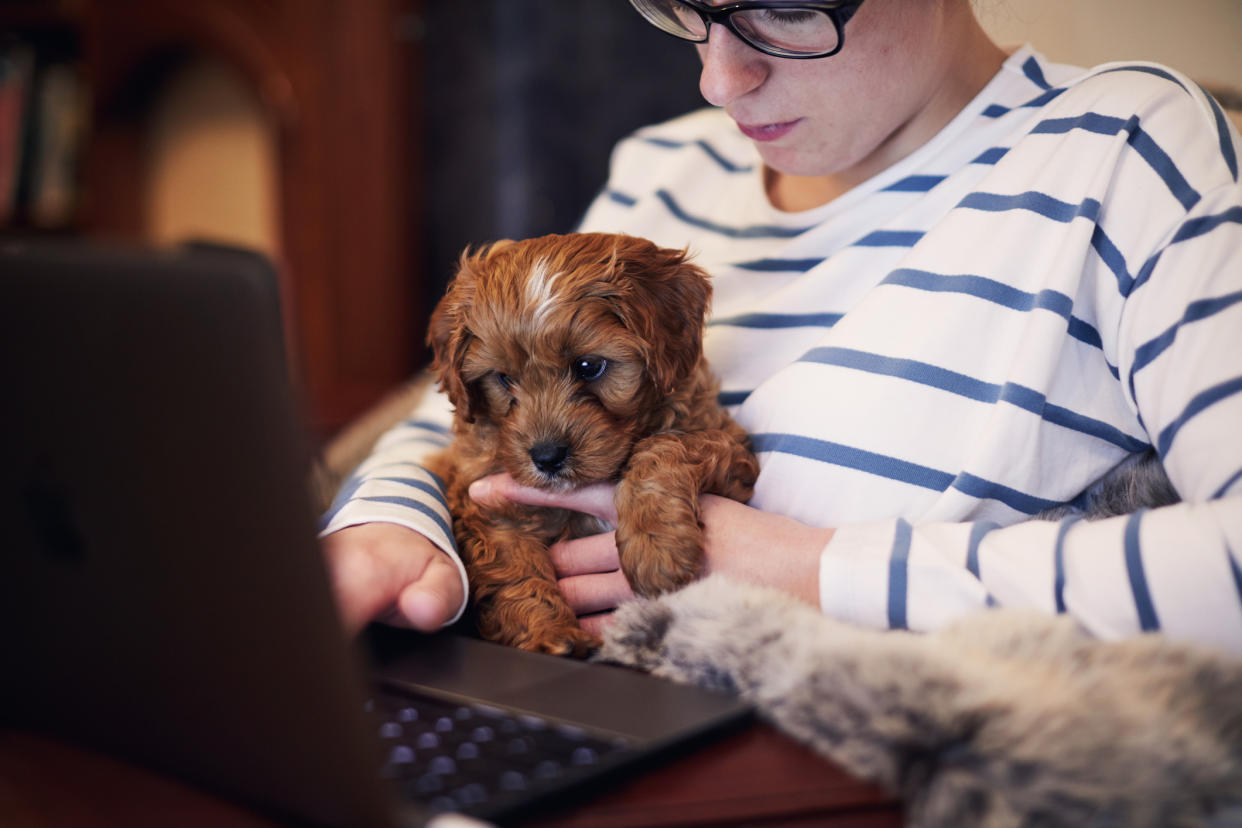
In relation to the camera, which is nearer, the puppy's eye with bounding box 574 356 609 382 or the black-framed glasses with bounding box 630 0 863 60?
the black-framed glasses with bounding box 630 0 863 60

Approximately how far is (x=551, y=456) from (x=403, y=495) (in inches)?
7.9

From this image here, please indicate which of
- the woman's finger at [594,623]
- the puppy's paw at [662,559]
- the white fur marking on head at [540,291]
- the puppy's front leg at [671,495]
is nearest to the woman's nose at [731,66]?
the white fur marking on head at [540,291]

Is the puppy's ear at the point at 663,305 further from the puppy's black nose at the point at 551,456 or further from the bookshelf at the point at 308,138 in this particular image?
the bookshelf at the point at 308,138

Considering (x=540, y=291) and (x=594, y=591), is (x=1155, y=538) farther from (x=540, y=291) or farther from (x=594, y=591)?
(x=540, y=291)

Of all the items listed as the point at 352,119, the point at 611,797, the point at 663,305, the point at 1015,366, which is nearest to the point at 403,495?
the point at 663,305

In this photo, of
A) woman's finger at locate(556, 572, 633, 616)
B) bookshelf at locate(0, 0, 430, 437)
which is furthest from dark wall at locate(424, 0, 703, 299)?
woman's finger at locate(556, 572, 633, 616)

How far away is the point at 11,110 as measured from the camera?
3576 millimetres

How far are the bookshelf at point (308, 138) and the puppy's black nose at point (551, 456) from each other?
197 centimetres

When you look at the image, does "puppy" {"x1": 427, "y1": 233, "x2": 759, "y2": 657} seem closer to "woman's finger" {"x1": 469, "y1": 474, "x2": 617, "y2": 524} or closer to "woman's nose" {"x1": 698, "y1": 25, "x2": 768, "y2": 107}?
"woman's finger" {"x1": 469, "y1": 474, "x2": 617, "y2": 524}

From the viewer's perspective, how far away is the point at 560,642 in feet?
3.64

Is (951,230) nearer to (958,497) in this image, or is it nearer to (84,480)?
(958,497)

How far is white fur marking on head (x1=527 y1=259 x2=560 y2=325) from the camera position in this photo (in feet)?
4.25

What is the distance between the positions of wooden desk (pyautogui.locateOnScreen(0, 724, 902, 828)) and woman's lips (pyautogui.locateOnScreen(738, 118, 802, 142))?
2.89 feet

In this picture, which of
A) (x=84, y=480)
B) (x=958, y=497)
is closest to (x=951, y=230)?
(x=958, y=497)
